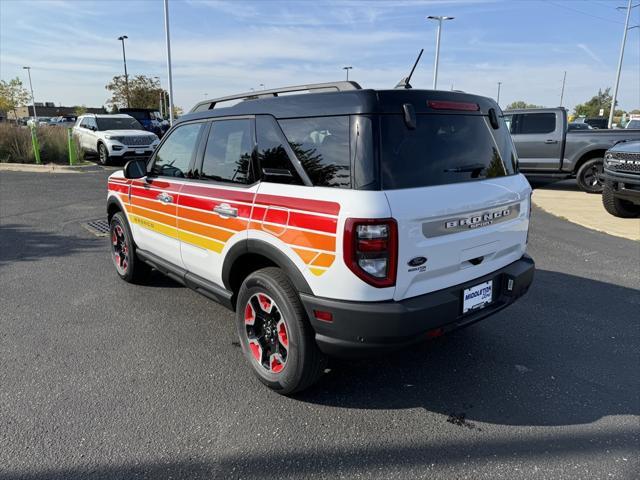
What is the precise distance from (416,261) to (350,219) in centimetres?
44

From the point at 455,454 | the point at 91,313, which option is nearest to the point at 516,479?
the point at 455,454

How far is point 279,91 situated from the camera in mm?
3129

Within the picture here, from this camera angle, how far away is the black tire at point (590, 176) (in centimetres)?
1138

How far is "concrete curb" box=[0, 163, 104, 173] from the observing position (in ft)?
46.4

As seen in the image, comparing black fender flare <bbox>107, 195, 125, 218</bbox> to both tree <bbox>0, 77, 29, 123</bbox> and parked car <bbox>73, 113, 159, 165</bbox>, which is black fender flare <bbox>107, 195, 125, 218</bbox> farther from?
tree <bbox>0, 77, 29, 123</bbox>

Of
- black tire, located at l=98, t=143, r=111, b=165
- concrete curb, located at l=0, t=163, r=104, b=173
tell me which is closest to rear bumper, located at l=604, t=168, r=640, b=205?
concrete curb, located at l=0, t=163, r=104, b=173

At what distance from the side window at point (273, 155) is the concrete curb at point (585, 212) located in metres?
6.53

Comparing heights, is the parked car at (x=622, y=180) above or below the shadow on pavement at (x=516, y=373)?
above

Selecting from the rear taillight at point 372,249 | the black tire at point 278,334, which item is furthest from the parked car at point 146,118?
the rear taillight at point 372,249

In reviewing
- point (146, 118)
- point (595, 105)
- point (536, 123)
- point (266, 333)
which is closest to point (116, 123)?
point (146, 118)

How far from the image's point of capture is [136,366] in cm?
331

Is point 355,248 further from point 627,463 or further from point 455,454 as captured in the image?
point 627,463

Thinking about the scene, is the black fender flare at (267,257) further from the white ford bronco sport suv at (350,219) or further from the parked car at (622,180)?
the parked car at (622,180)

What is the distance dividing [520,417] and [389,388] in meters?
0.80
